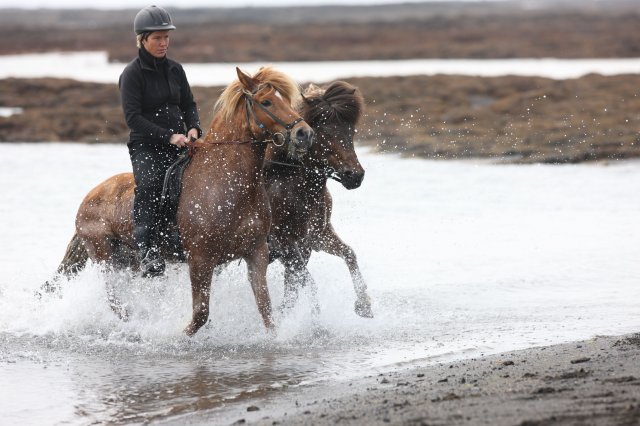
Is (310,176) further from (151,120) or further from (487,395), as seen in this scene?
(487,395)

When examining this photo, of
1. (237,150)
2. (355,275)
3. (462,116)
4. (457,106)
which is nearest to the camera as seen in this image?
(237,150)

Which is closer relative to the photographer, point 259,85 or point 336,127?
point 259,85

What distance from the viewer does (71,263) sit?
836 cm

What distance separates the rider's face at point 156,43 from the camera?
6988 millimetres

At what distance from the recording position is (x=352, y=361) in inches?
267

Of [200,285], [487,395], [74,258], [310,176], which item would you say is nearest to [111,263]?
[74,258]

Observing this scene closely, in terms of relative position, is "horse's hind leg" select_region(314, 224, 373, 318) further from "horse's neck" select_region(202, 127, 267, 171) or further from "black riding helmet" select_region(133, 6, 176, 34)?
"black riding helmet" select_region(133, 6, 176, 34)

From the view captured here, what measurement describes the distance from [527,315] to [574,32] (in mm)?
70779

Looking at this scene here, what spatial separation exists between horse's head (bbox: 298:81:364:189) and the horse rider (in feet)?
3.05

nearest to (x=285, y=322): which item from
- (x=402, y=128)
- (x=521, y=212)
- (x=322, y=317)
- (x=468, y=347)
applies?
(x=322, y=317)

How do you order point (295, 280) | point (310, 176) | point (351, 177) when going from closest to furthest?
point (351, 177) < point (310, 176) < point (295, 280)

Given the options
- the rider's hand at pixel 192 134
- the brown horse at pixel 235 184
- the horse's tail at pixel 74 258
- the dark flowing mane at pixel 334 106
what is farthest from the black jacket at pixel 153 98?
the horse's tail at pixel 74 258

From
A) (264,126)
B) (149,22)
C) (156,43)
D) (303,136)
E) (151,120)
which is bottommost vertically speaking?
(303,136)

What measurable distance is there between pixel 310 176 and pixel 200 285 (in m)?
1.32
